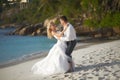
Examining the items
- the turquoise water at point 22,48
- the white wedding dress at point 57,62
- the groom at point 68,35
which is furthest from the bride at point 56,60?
the turquoise water at point 22,48

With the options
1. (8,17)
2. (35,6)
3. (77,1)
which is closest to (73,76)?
(77,1)

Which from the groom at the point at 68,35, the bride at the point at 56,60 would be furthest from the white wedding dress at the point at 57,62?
the groom at the point at 68,35

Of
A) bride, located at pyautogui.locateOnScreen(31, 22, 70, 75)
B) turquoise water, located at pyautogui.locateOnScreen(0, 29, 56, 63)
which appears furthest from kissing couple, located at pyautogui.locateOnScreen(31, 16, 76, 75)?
turquoise water, located at pyautogui.locateOnScreen(0, 29, 56, 63)

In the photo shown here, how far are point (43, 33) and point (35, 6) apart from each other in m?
43.2

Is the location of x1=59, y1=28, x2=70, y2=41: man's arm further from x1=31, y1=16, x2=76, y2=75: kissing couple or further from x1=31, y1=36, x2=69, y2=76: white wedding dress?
x1=31, y1=36, x2=69, y2=76: white wedding dress

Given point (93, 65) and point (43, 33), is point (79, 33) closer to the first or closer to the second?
point (43, 33)

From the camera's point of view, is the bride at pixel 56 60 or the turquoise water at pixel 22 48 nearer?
the bride at pixel 56 60

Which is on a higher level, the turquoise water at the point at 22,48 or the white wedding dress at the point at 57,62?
the white wedding dress at the point at 57,62

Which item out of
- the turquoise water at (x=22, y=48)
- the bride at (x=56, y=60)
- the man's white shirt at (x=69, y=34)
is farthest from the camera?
the turquoise water at (x=22, y=48)

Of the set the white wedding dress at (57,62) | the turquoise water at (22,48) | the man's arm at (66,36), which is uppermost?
the man's arm at (66,36)

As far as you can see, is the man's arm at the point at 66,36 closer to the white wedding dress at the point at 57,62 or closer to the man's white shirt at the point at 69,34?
the man's white shirt at the point at 69,34

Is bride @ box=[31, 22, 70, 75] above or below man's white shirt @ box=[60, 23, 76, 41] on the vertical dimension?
below

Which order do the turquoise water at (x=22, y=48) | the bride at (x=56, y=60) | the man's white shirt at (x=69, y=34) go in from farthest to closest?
the turquoise water at (x=22, y=48) → the bride at (x=56, y=60) → the man's white shirt at (x=69, y=34)

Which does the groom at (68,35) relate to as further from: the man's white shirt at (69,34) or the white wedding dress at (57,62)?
the white wedding dress at (57,62)
